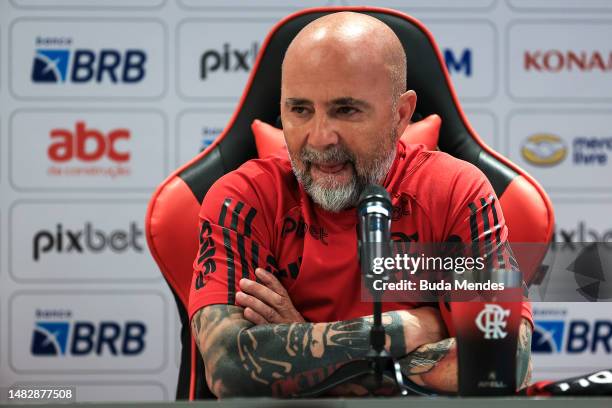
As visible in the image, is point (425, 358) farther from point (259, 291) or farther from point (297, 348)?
point (259, 291)

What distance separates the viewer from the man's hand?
1.55 metres

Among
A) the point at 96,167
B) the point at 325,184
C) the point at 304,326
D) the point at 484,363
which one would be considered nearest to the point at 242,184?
the point at 325,184

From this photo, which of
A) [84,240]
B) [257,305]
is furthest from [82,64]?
[257,305]

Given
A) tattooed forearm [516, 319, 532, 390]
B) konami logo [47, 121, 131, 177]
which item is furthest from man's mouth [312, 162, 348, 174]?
konami logo [47, 121, 131, 177]

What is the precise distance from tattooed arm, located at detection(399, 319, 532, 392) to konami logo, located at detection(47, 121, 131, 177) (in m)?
2.15

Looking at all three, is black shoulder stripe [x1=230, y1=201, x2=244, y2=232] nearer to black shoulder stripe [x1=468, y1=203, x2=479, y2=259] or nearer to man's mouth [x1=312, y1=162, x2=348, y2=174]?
man's mouth [x1=312, y1=162, x2=348, y2=174]

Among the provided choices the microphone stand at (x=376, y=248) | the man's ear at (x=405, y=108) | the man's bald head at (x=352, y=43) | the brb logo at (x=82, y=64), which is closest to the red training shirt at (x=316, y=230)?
the man's ear at (x=405, y=108)

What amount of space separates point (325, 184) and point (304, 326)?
32 cm

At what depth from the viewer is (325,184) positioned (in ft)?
5.39

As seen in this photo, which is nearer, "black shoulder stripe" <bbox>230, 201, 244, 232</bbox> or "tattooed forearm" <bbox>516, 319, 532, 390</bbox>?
"tattooed forearm" <bbox>516, 319, 532, 390</bbox>

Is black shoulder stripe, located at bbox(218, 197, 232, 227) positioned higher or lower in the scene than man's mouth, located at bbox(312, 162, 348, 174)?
lower

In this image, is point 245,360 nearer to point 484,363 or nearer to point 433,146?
point 484,363

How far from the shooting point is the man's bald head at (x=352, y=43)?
1.62m

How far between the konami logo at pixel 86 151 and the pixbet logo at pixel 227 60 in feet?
1.64
